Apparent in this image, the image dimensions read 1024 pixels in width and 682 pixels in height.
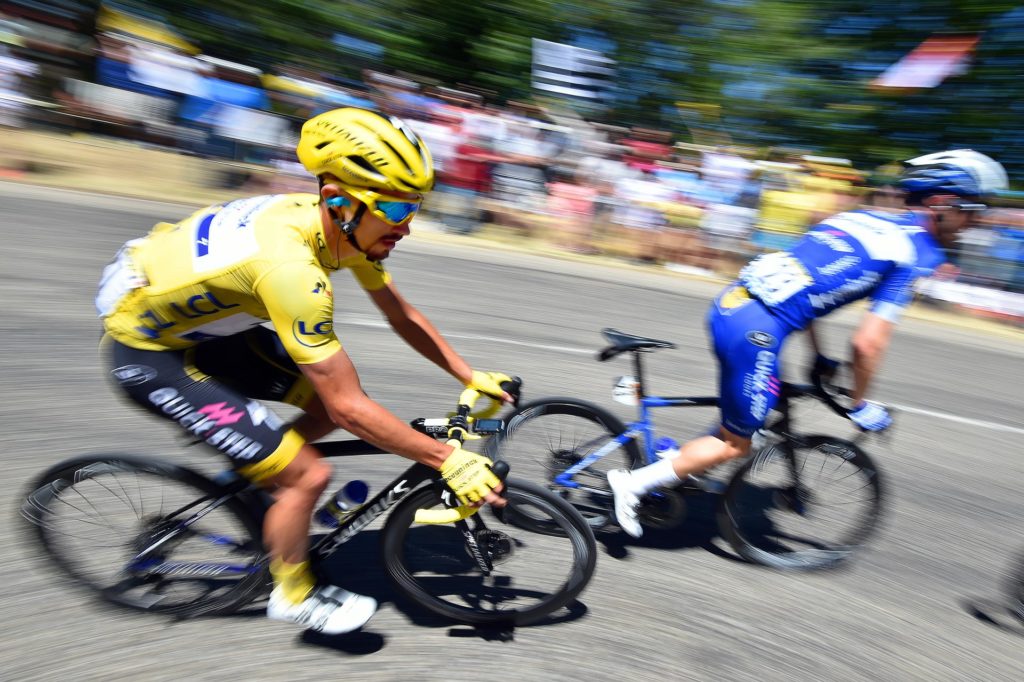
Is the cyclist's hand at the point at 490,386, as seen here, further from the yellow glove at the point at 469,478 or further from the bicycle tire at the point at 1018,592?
the bicycle tire at the point at 1018,592

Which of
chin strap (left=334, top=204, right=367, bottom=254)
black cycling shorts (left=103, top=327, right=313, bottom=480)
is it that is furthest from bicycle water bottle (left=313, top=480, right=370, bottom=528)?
chin strap (left=334, top=204, right=367, bottom=254)

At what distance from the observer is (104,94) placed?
38.8 ft

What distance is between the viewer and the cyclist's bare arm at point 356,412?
2.53m

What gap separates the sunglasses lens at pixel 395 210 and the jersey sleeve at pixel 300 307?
30 centimetres

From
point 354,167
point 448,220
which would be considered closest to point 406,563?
point 354,167

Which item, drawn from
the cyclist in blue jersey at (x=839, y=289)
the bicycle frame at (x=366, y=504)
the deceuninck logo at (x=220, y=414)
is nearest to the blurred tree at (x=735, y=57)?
the cyclist in blue jersey at (x=839, y=289)

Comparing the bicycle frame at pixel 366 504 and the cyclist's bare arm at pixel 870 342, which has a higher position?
the cyclist's bare arm at pixel 870 342

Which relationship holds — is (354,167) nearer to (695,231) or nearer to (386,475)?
(386,475)

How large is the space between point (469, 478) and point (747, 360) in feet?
4.85

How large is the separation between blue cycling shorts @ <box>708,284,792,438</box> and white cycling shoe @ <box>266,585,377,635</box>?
177 cm

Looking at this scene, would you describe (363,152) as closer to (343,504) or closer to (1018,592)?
(343,504)

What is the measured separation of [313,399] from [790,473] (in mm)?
2354

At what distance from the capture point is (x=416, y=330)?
3369 millimetres

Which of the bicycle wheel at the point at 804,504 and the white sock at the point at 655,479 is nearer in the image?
the white sock at the point at 655,479
